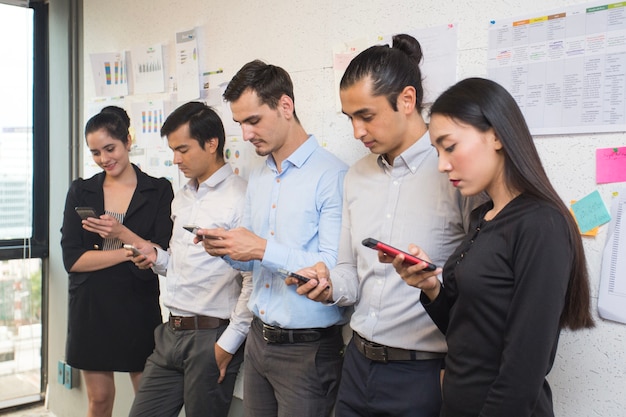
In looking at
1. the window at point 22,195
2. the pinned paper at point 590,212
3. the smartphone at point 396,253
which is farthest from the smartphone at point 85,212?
the pinned paper at point 590,212

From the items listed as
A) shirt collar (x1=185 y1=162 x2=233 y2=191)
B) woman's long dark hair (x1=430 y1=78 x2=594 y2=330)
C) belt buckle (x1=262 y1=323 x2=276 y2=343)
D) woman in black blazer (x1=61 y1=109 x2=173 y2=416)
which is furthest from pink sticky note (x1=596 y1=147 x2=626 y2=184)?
woman in black blazer (x1=61 y1=109 x2=173 y2=416)

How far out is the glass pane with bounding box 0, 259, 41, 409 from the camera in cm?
345

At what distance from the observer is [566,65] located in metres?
1.37

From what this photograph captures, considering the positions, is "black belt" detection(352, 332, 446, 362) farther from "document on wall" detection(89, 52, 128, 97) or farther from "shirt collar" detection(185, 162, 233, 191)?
A: "document on wall" detection(89, 52, 128, 97)

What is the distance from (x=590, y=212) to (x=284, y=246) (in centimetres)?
83

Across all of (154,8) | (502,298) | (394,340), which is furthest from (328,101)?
(154,8)

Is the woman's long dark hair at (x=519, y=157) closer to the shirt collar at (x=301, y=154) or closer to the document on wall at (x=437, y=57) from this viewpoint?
the document on wall at (x=437, y=57)

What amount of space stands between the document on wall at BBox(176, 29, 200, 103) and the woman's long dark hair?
61.3 inches

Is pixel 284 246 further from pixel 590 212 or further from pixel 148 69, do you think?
pixel 148 69

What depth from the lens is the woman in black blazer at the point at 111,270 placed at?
2.37 m

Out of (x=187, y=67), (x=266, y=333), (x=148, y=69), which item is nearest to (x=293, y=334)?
(x=266, y=333)

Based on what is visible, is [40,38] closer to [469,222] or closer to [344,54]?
[344,54]

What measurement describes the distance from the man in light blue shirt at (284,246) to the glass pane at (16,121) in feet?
7.28

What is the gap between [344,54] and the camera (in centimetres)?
187
